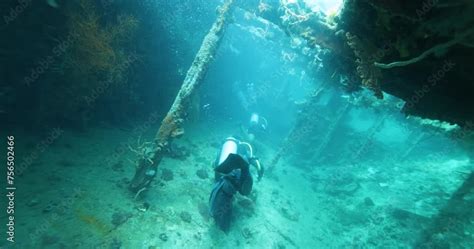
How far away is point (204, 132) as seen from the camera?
16.1 m

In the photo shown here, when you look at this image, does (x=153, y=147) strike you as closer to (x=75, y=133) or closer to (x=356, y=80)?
(x=75, y=133)

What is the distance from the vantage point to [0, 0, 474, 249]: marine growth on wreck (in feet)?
11.2

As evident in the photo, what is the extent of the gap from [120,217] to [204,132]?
357 inches

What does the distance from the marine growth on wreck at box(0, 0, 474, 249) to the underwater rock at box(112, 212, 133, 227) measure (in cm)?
3

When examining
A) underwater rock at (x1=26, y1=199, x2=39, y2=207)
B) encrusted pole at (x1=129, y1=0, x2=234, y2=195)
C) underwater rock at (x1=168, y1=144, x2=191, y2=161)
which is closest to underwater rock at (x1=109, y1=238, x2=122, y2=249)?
encrusted pole at (x1=129, y1=0, x2=234, y2=195)

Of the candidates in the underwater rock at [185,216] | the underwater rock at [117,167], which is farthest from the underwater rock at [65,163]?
the underwater rock at [185,216]

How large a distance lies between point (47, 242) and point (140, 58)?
882cm

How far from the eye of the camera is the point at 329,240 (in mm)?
10836

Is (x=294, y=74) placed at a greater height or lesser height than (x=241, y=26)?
lesser

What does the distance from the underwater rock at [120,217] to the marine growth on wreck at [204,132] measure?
0.03 meters

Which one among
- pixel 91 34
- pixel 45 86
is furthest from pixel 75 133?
pixel 91 34

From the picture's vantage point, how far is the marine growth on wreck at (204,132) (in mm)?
3412

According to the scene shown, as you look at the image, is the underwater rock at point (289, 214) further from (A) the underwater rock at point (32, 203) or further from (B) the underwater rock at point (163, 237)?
(A) the underwater rock at point (32, 203)

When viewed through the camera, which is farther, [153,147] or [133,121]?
[133,121]
